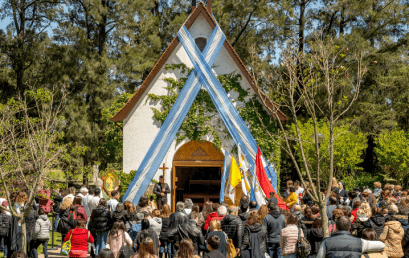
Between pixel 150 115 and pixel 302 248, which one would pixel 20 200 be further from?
pixel 150 115

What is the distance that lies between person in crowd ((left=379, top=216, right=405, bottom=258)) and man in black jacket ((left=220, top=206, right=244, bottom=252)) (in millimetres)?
2913

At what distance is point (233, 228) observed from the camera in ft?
27.8

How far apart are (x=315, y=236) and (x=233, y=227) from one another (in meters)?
1.67

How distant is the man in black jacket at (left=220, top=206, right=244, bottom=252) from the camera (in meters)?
8.43

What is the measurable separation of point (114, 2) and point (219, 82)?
16.5 meters

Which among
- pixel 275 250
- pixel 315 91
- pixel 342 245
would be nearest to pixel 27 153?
pixel 275 250

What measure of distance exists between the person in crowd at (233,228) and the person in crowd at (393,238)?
115 inches

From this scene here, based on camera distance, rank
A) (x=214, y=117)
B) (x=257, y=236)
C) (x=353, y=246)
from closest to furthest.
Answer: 1. (x=353, y=246)
2. (x=257, y=236)
3. (x=214, y=117)

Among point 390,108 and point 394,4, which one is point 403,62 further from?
point 394,4

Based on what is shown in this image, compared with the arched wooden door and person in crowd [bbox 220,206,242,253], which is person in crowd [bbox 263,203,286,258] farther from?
the arched wooden door

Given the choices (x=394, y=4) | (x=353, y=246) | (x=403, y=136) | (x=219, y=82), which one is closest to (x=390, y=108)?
(x=403, y=136)

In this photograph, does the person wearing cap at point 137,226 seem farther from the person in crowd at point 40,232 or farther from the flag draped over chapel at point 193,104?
the flag draped over chapel at point 193,104

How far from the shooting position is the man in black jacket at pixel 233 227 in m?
8.43

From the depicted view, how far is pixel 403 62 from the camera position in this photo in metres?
24.8
